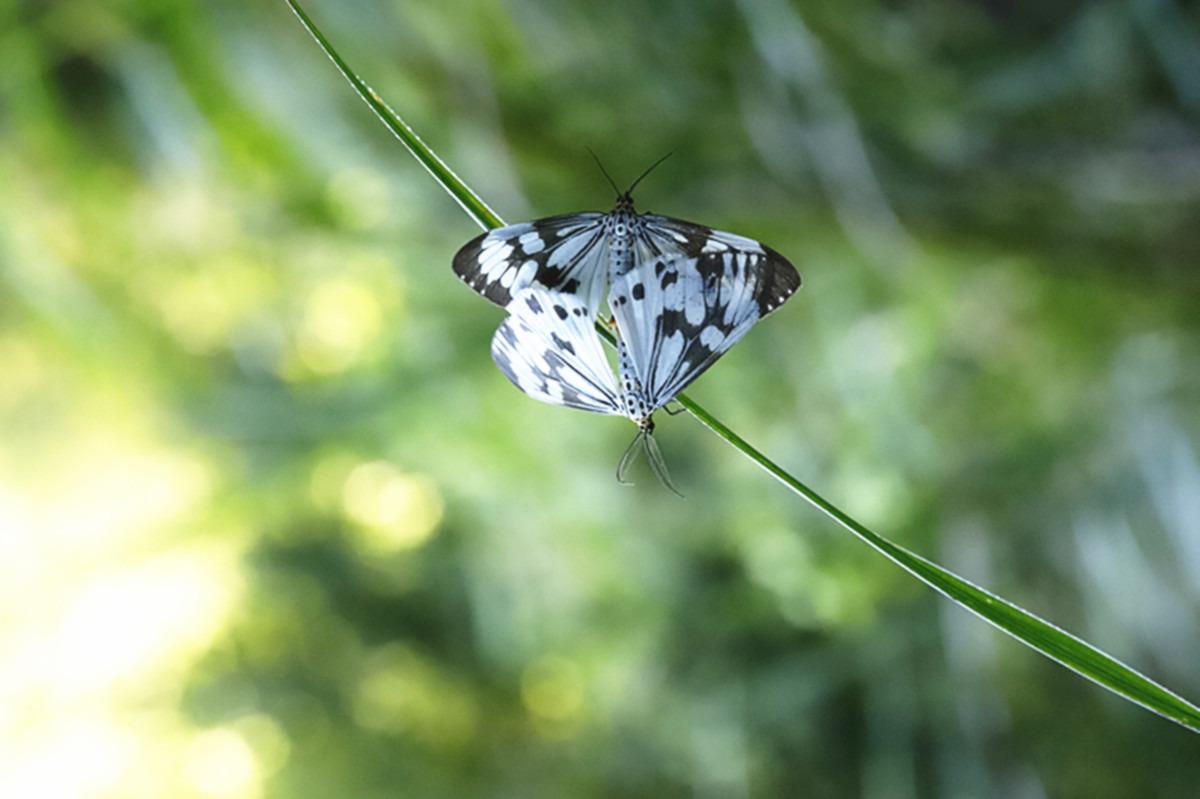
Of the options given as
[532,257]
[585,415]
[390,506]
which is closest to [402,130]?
[532,257]

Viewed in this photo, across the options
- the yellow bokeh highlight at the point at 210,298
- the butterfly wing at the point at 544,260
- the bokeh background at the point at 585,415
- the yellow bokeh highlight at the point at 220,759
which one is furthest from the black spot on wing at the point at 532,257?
the yellow bokeh highlight at the point at 220,759

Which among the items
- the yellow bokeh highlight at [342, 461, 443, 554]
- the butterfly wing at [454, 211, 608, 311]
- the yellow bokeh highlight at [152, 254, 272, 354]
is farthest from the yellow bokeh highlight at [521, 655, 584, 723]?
the butterfly wing at [454, 211, 608, 311]

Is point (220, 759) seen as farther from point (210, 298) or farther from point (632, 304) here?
point (632, 304)

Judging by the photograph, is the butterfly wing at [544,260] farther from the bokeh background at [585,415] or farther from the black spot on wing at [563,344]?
the bokeh background at [585,415]

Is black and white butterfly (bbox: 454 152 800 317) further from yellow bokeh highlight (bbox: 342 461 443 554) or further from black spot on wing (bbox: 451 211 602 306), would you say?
yellow bokeh highlight (bbox: 342 461 443 554)

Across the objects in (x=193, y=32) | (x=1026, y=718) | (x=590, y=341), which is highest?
(x=193, y=32)

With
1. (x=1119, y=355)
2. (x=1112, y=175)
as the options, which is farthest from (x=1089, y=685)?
(x=1112, y=175)

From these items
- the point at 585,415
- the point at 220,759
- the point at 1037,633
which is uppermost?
the point at 585,415

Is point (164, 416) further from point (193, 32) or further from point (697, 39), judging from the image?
point (697, 39)
